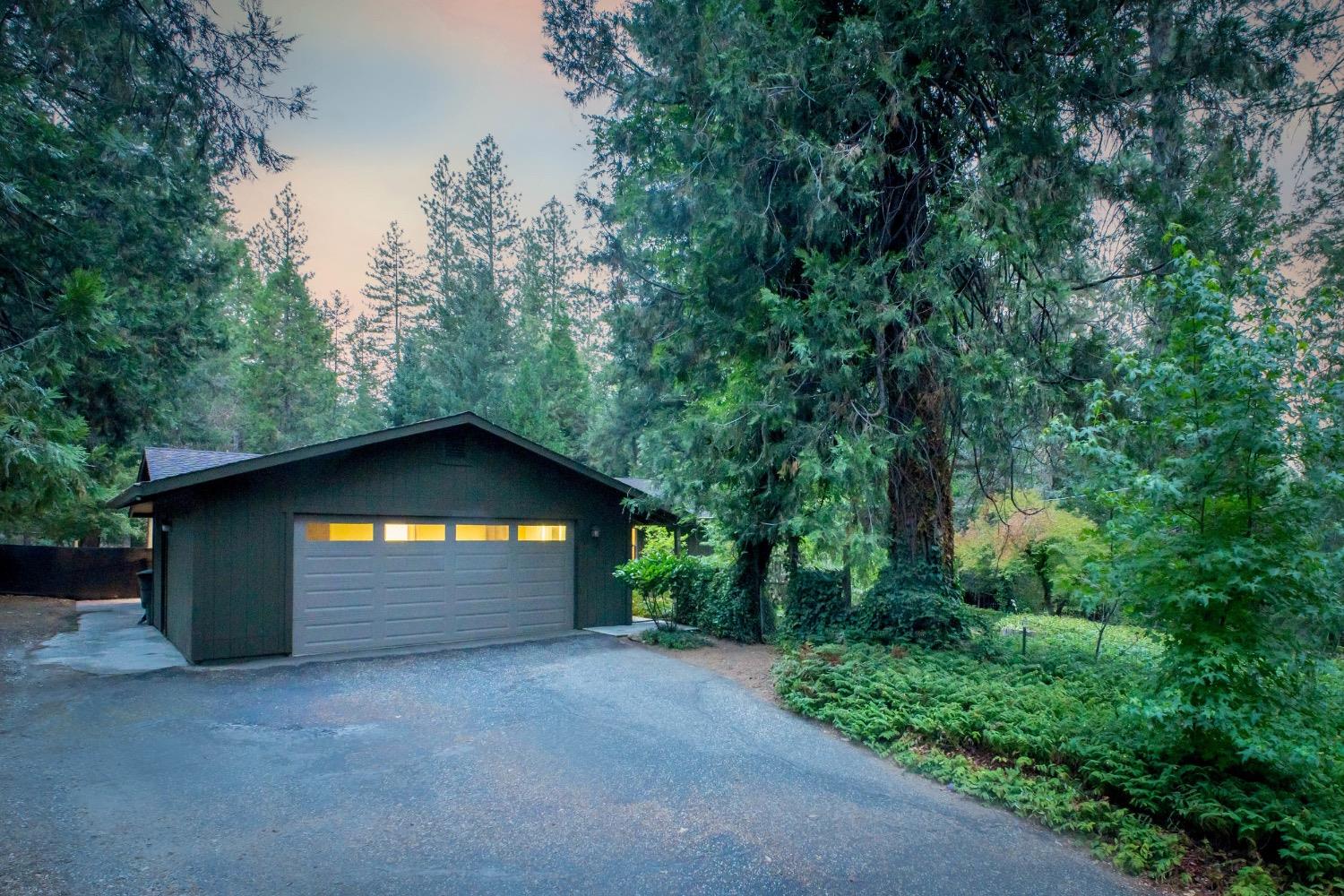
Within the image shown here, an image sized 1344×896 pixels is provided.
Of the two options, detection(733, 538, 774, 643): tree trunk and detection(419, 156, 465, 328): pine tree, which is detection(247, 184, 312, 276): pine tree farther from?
detection(733, 538, 774, 643): tree trunk

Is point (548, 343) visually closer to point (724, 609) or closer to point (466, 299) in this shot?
point (466, 299)

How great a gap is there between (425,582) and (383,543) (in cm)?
78

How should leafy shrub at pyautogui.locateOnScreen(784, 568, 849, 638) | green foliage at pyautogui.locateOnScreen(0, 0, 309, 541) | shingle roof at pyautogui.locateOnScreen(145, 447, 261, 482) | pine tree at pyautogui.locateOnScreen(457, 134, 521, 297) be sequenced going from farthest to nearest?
pine tree at pyautogui.locateOnScreen(457, 134, 521, 297) < shingle roof at pyautogui.locateOnScreen(145, 447, 261, 482) < leafy shrub at pyautogui.locateOnScreen(784, 568, 849, 638) < green foliage at pyautogui.locateOnScreen(0, 0, 309, 541)

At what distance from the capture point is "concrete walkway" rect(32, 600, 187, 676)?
25.4 feet

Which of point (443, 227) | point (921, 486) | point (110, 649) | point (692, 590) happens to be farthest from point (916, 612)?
point (443, 227)

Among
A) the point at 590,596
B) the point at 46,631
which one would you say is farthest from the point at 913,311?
the point at 46,631

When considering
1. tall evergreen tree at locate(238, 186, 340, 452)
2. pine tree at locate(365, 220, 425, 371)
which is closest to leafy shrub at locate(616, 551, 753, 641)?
tall evergreen tree at locate(238, 186, 340, 452)

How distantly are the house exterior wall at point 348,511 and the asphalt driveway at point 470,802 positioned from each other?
1.38 meters

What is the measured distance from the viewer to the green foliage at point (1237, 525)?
3.77m

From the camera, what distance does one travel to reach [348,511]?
8.70m

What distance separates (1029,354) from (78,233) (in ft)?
41.5

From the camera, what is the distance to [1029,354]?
7.96 m

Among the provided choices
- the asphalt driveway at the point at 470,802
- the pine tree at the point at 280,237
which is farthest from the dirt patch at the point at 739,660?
the pine tree at the point at 280,237

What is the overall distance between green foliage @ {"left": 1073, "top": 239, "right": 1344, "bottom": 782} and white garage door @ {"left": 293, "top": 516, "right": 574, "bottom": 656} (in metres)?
7.82
